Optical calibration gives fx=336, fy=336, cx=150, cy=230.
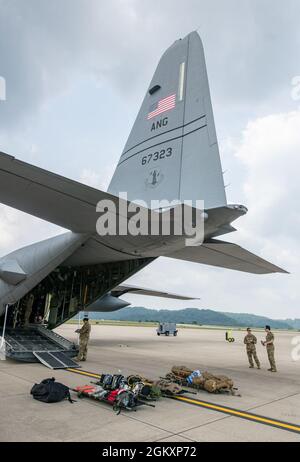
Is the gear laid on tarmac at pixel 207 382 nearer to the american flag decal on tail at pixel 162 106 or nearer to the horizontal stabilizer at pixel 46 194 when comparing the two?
the horizontal stabilizer at pixel 46 194

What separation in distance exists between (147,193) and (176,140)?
1.60m

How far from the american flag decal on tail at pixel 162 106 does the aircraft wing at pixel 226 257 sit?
4.14m

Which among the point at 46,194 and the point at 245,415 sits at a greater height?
the point at 46,194

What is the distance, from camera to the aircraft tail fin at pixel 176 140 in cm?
780

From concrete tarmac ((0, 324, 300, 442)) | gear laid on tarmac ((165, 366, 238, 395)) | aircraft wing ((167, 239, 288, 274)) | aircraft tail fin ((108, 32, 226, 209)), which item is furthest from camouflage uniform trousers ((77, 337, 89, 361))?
aircraft tail fin ((108, 32, 226, 209))

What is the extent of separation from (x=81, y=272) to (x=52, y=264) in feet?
14.8

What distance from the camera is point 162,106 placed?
32.0ft

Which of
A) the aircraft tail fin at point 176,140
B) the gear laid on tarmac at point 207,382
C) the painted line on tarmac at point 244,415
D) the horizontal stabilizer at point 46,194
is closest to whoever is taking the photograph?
the painted line on tarmac at point 244,415

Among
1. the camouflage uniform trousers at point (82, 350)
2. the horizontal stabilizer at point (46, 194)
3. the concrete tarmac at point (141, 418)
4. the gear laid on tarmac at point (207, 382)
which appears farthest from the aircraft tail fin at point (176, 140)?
the camouflage uniform trousers at point (82, 350)

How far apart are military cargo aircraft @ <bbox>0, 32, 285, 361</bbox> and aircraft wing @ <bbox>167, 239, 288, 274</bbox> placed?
0.04 m

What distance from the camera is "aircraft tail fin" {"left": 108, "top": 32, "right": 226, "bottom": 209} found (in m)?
7.80

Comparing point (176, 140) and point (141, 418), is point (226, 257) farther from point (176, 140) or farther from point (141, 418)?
point (141, 418)

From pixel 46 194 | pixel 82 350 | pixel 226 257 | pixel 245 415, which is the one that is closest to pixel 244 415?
pixel 245 415
